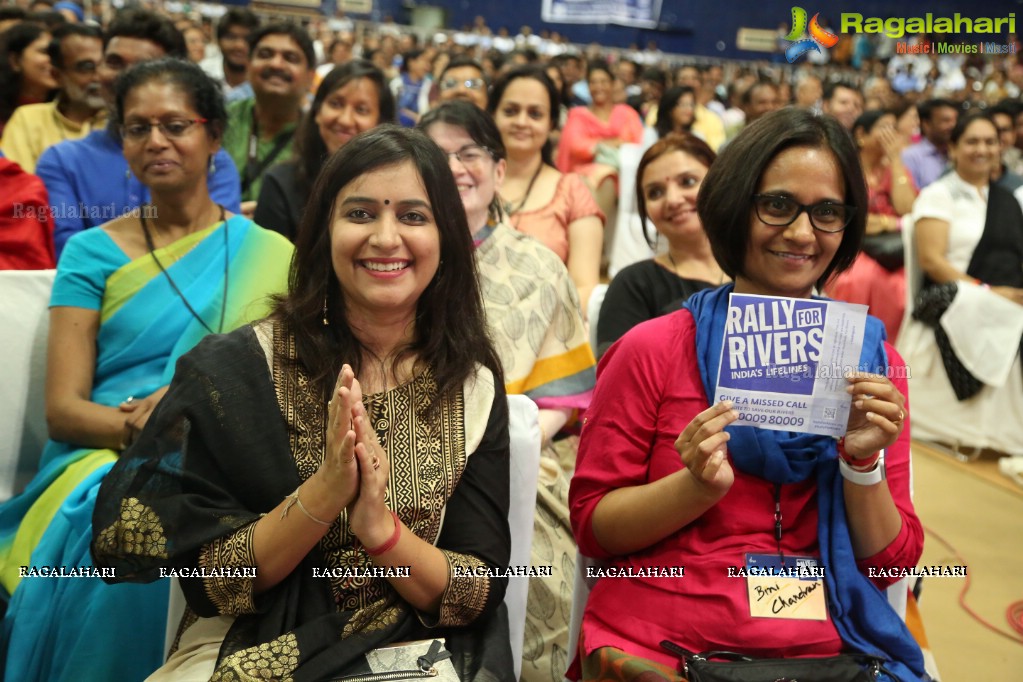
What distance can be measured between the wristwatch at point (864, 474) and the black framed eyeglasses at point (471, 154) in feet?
4.77

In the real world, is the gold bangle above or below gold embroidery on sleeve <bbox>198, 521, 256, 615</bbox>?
above

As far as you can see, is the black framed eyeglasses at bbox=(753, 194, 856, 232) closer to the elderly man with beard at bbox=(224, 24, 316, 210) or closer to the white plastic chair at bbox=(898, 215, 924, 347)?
the elderly man with beard at bbox=(224, 24, 316, 210)

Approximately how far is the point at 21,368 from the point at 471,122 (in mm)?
1304

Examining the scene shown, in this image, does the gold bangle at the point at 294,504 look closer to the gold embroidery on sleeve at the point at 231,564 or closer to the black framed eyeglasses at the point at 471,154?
the gold embroidery on sleeve at the point at 231,564

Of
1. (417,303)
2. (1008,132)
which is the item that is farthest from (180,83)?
(1008,132)

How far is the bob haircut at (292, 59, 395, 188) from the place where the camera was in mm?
3164

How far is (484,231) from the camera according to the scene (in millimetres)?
2541

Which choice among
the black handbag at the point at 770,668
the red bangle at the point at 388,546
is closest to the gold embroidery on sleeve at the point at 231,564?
the red bangle at the point at 388,546

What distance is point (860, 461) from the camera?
1439mm

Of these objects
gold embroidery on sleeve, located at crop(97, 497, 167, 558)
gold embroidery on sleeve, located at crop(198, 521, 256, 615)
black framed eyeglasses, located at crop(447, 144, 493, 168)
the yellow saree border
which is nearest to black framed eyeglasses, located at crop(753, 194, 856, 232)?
gold embroidery on sleeve, located at crop(198, 521, 256, 615)

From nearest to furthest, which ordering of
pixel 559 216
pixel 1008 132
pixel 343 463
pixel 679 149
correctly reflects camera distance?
pixel 343 463, pixel 679 149, pixel 559 216, pixel 1008 132

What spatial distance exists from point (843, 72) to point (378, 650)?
11.6 m

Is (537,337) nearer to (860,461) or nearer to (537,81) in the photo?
(860,461)

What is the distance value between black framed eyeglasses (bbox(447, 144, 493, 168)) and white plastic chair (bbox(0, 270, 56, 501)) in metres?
1.07
